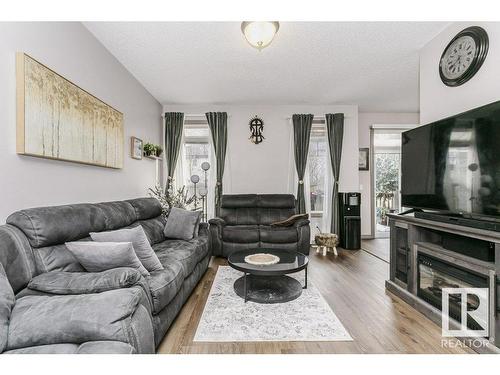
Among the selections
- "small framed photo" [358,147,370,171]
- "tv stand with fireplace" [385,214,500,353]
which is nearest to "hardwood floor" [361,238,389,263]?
"tv stand with fireplace" [385,214,500,353]

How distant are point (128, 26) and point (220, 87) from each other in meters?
1.74

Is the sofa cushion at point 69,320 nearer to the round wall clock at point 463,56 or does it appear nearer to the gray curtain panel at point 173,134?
the round wall clock at point 463,56

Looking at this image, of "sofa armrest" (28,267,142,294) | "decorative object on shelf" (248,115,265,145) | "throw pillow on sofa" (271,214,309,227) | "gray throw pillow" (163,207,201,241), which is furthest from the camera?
"decorative object on shelf" (248,115,265,145)

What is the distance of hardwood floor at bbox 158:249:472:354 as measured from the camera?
5.68ft

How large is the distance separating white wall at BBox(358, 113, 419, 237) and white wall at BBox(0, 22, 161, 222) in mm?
4491

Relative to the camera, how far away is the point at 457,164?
6.73 ft

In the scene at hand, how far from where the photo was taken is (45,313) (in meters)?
1.13

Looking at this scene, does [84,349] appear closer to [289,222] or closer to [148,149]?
[289,222]

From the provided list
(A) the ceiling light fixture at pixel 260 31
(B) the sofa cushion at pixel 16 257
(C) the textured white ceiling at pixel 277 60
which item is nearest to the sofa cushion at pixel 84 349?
(B) the sofa cushion at pixel 16 257

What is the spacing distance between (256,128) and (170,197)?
84.9 inches

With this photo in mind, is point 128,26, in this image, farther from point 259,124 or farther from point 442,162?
point 442,162

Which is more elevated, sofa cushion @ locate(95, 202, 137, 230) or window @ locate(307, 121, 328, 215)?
window @ locate(307, 121, 328, 215)

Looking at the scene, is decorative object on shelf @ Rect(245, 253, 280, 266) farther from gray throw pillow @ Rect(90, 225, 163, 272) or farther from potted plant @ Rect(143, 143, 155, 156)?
potted plant @ Rect(143, 143, 155, 156)

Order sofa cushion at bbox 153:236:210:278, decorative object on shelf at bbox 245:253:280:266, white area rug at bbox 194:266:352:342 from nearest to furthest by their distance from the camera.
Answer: white area rug at bbox 194:266:352:342, sofa cushion at bbox 153:236:210:278, decorative object on shelf at bbox 245:253:280:266
